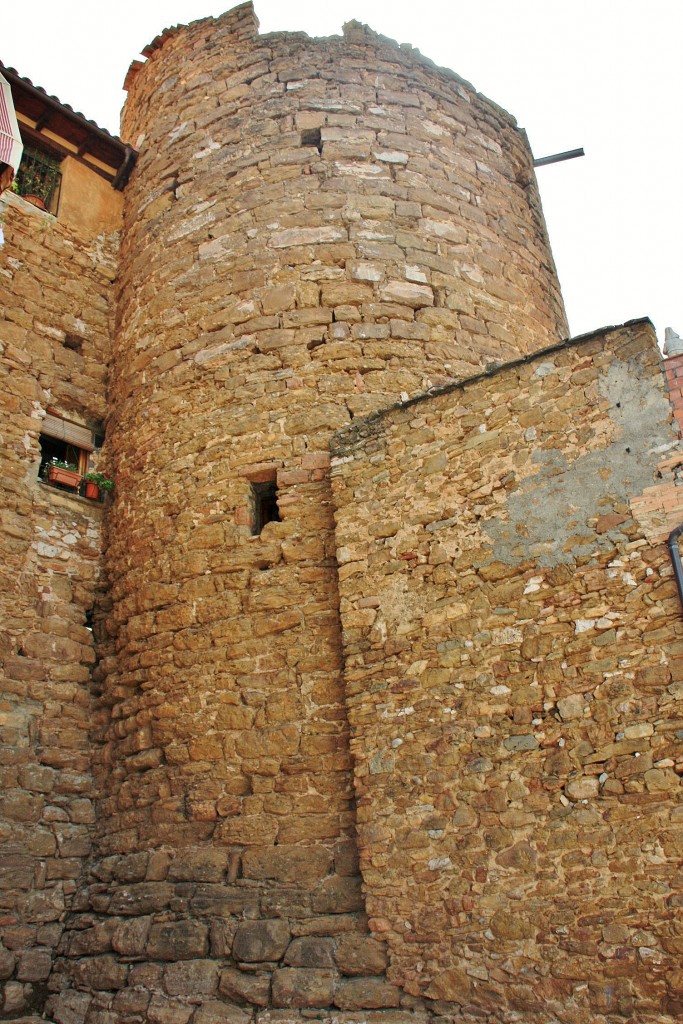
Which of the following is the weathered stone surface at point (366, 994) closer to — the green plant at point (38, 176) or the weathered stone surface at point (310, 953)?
the weathered stone surface at point (310, 953)

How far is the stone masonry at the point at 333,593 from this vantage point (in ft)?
14.5

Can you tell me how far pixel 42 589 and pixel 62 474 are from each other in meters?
1.12

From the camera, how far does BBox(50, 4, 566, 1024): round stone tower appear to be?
5266 mm

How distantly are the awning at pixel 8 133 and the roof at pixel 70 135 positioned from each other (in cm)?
74

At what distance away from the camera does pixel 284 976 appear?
15.8ft

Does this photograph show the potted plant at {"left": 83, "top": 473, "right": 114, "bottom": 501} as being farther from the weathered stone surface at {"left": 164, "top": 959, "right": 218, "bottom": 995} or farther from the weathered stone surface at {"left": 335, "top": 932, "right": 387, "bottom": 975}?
the weathered stone surface at {"left": 335, "top": 932, "right": 387, "bottom": 975}

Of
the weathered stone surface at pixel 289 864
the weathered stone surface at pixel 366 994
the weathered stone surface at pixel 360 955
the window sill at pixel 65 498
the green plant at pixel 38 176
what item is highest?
the green plant at pixel 38 176

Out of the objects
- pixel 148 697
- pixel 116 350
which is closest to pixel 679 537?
pixel 148 697

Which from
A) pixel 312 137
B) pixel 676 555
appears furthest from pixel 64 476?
pixel 676 555

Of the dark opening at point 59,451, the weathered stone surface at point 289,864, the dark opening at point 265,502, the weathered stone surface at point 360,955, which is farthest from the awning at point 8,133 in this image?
the weathered stone surface at point 360,955

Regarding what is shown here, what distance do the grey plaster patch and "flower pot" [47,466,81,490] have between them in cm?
401

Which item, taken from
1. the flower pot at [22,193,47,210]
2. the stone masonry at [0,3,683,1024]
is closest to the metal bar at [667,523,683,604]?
the stone masonry at [0,3,683,1024]

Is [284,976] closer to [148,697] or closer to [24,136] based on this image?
[148,697]

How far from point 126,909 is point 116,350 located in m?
5.08
